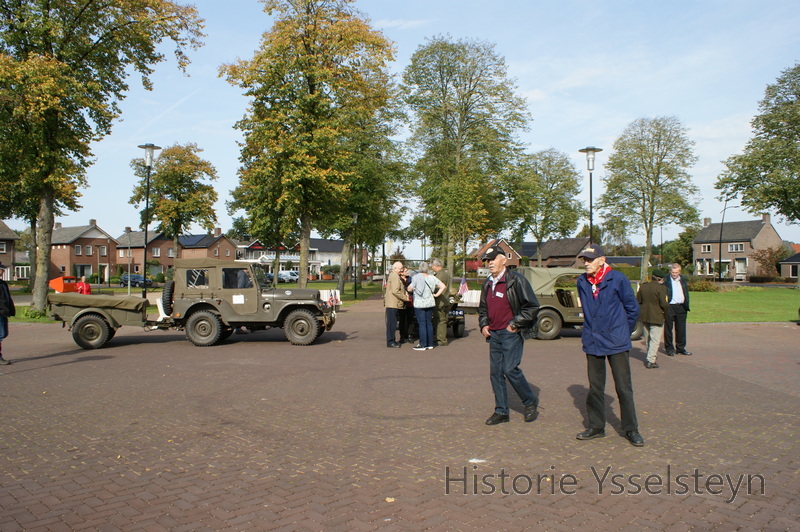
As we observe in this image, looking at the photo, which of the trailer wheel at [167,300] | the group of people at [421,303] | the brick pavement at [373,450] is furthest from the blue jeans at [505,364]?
the trailer wheel at [167,300]

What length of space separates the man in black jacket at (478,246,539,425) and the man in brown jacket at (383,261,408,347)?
5916 millimetres

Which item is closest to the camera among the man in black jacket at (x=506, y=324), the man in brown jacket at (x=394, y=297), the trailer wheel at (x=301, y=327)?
the man in black jacket at (x=506, y=324)

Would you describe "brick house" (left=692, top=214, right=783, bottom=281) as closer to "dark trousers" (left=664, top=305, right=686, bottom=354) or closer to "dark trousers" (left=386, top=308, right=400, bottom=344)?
"dark trousers" (left=664, top=305, right=686, bottom=354)

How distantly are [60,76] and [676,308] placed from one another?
18785 mm

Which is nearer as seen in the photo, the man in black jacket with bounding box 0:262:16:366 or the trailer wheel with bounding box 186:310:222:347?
the man in black jacket with bounding box 0:262:16:366

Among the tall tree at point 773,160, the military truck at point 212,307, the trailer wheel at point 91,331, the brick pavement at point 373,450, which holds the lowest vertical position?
the brick pavement at point 373,450

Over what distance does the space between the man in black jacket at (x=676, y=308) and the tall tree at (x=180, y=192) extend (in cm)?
4594

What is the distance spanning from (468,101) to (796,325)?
82.4ft

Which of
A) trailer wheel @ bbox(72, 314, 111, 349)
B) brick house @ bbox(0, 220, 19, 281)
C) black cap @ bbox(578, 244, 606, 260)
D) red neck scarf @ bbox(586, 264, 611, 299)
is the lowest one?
trailer wheel @ bbox(72, 314, 111, 349)

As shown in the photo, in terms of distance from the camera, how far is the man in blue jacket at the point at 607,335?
522 centimetres

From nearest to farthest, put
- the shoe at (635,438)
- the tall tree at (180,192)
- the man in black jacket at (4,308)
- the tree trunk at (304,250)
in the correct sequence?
the shoe at (635,438), the man in black jacket at (4,308), the tree trunk at (304,250), the tall tree at (180,192)

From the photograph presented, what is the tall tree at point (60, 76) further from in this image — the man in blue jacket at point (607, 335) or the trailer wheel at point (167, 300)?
the man in blue jacket at point (607, 335)

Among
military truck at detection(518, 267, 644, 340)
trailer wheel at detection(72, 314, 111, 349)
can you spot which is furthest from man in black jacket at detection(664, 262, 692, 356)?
trailer wheel at detection(72, 314, 111, 349)

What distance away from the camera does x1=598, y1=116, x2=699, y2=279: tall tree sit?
50250mm
